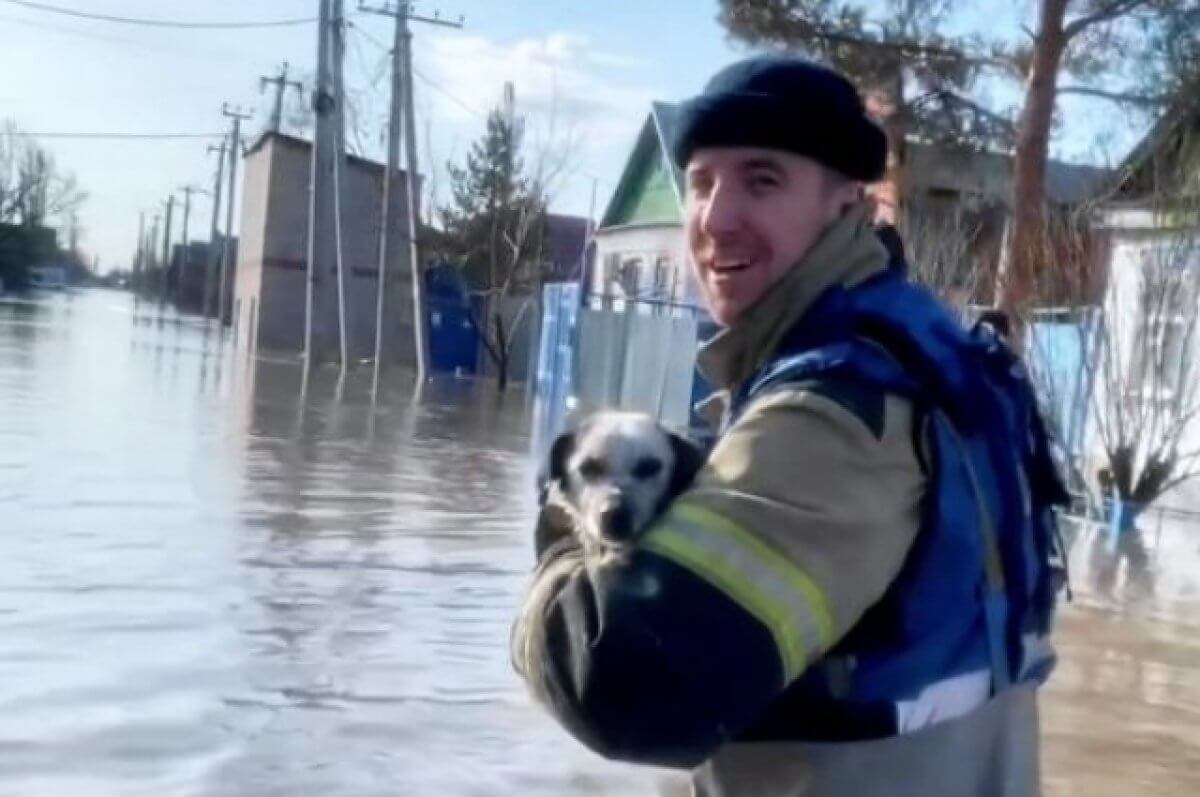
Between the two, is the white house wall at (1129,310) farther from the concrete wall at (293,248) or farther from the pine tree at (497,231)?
the concrete wall at (293,248)

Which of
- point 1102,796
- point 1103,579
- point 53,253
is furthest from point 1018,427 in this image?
point 53,253

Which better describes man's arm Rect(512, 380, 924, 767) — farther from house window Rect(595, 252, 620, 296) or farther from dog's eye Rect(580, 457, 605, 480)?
house window Rect(595, 252, 620, 296)

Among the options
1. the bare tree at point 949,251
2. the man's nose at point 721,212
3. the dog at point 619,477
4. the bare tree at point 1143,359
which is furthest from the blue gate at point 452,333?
the man's nose at point 721,212

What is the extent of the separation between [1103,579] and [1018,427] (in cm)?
1201

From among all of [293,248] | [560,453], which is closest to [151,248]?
[293,248]

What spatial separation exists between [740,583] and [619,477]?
310 mm

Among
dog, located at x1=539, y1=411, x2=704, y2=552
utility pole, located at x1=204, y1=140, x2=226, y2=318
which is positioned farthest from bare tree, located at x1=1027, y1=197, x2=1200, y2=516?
utility pole, located at x1=204, y1=140, x2=226, y2=318

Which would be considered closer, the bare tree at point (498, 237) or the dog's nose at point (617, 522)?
the dog's nose at point (617, 522)

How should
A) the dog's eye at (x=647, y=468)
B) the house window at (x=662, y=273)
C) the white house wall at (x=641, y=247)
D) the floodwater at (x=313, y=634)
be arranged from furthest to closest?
the white house wall at (x=641, y=247)
the house window at (x=662, y=273)
the floodwater at (x=313, y=634)
the dog's eye at (x=647, y=468)

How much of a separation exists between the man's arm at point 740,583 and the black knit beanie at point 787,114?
31 cm

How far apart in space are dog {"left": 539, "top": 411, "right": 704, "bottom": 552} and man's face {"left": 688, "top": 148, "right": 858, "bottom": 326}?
162 millimetres

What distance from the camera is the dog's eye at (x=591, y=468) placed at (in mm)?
2008

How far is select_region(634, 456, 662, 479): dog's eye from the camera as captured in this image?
6.36 feet

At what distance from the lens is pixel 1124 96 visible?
19.4 metres
